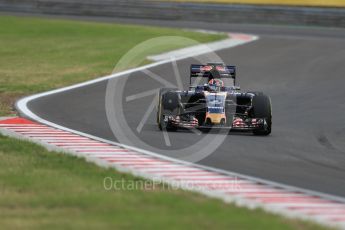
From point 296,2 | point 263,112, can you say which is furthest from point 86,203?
point 296,2

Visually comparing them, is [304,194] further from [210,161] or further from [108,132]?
[108,132]

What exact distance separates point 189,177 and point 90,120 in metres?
6.54

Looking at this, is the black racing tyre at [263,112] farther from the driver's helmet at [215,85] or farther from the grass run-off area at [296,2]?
the grass run-off area at [296,2]

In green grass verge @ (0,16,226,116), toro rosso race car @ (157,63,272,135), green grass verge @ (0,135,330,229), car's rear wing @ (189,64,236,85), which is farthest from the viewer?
green grass verge @ (0,16,226,116)

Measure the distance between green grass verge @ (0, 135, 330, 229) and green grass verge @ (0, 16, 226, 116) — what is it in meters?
8.29

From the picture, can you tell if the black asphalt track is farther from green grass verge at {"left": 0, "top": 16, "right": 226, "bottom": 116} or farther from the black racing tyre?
green grass verge at {"left": 0, "top": 16, "right": 226, "bottom": 116}

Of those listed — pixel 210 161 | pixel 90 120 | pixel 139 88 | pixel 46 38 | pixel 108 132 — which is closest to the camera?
pixel 210 161

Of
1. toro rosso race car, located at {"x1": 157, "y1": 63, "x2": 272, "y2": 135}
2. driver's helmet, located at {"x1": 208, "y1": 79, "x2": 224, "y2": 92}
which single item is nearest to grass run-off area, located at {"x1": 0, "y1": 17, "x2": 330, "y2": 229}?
toro rosso race car, located at {"x1": 157, "y1": 63, "x2": 272, "y2": 135}

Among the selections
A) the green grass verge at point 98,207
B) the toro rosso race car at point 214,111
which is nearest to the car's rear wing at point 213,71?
the toro rosso race car at point 214,111

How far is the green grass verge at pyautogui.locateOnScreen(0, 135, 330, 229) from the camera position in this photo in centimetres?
841

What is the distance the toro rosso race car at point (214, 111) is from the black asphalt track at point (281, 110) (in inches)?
12.9

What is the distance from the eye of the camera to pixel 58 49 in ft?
111

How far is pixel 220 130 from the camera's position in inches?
655

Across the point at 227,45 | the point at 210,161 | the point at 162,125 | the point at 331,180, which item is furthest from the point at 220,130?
the point at 227,45
